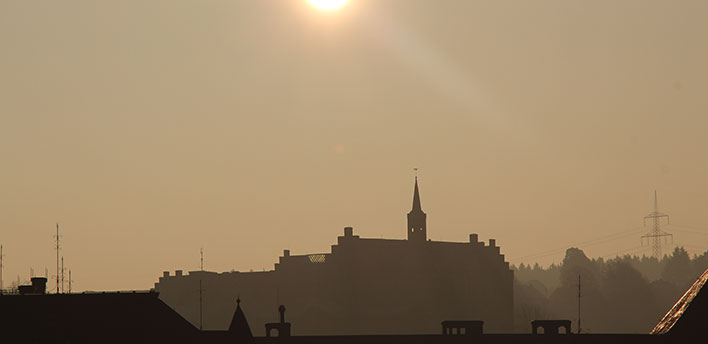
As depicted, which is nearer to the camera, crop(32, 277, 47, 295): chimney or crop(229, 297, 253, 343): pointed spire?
crop(32, 277, 47, 295): chimney

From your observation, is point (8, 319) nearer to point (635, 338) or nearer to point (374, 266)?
point (635, 338)

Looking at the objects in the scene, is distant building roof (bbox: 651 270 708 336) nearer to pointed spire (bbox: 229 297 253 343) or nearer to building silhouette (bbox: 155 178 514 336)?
pointed spire (bbox: 229 297 253 343)

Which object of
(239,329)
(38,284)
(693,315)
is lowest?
(239,329)

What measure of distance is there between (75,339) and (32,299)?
3.18 metres

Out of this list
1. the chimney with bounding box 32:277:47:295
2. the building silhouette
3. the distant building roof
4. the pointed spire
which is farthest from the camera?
the building silhouette

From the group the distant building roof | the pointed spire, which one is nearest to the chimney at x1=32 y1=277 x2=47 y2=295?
the pointed spire

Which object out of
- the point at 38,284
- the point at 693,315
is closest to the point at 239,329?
the point at 38,284

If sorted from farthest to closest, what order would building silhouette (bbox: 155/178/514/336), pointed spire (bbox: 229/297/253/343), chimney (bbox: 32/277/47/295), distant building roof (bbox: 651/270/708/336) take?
building silhouette (bbox: 155/178/514/336)
pointed spire (bbox: 229/297/253/343)
distant building roof (bbox: 651/270/708/336)
chimney (bbox: 32/277/47/295)

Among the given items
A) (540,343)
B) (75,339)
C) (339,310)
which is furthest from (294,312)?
(75,339)

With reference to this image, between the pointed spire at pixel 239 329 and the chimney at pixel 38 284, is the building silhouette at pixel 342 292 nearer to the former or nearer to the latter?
the pointed spire at pixel 239 329

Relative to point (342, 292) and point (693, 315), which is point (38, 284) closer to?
point (693, 315)

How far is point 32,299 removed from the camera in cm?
8006

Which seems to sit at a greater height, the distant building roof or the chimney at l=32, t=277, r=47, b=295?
the chimney at l=32, t=277, r=47, b=295

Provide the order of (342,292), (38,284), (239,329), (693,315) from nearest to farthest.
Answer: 1. (38,284)
2. (693,315)
3. (239,329)
4. (342,292)
